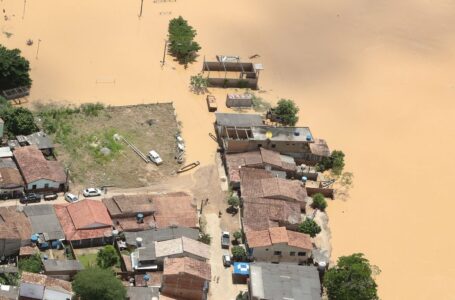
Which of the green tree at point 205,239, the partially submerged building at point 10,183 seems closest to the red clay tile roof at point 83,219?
the partially submerged building at point 10,183

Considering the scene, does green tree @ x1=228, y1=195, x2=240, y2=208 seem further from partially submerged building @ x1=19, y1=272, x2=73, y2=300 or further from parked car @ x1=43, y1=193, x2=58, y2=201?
partially submerged building @ x1=19, y1=272, x2=73, y2=300

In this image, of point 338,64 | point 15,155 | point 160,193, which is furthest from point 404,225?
point 15,155

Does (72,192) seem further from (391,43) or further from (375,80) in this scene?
(391,43)

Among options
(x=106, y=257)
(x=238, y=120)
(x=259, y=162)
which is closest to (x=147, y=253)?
(x=106, y=257)

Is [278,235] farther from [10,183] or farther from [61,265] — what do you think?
[10,183]

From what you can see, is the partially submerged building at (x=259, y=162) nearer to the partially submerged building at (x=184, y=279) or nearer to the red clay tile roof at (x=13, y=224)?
the partially submerged building at (x=184, y=279)

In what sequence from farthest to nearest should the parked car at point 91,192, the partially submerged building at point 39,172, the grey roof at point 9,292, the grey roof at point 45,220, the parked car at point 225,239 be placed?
the parked car at point 91,192 → the partially submerged building at point 39,172 → the parked car at point 225,239 → the grey roof at point 45,220 → the grey roof at point 9,292
